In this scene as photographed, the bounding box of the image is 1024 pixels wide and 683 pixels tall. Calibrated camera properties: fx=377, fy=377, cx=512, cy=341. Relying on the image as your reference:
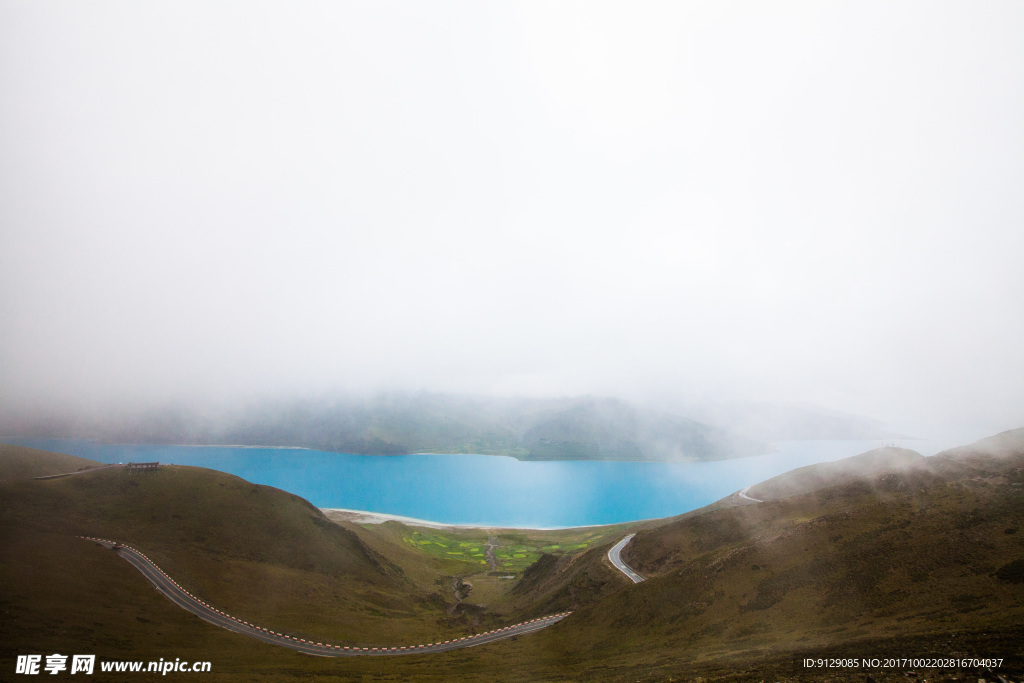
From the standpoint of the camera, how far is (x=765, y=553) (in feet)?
148

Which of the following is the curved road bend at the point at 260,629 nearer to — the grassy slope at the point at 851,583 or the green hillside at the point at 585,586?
the green hillside at the point at 585,586

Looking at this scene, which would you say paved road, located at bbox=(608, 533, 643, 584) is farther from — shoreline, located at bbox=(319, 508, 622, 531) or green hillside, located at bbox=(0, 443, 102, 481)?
green hillside, located at bbox=(0, 443, 102, 481)

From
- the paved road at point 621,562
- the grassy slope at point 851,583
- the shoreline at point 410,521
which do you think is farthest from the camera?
the shoreline at point 410,521

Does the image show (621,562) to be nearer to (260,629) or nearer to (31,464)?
(260,629)

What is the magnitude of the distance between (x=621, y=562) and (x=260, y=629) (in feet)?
169

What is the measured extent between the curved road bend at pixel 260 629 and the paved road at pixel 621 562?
42.2ft

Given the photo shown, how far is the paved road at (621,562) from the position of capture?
2233 inches

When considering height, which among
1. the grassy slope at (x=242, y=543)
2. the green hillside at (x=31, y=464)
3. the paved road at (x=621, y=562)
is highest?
the green hillside at (x=31, y=464)

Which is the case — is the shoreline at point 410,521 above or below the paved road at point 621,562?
below

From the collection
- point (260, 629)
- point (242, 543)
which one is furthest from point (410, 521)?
point (260, 629)

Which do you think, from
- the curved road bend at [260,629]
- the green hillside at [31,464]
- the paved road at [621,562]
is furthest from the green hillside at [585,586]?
the green hillside at [31,464]

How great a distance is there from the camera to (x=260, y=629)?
1698 inches

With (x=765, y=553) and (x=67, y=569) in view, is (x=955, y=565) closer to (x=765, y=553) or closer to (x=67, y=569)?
(x=765, y=553)

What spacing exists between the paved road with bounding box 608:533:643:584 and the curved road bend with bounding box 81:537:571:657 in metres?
12.8
